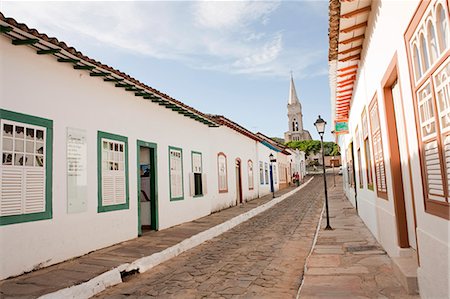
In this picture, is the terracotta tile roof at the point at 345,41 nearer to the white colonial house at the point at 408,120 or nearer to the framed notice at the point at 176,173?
the white colonial house at the point at 408,120

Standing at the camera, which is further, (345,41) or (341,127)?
(341,127)

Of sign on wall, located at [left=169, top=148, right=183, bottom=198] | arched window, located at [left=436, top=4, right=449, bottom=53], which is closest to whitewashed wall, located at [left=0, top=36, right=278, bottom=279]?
sign on wall, located at [left=169, top=148, right=183, bottom=198]

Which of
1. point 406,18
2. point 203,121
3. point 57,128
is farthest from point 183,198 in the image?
point 406,18

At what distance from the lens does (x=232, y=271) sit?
18.3 ft

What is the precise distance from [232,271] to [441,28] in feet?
→ 14.4

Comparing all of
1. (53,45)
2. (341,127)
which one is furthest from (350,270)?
(341,127)

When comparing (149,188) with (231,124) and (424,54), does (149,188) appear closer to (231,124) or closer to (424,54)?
(231,124)

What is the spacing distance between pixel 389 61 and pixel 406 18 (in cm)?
96

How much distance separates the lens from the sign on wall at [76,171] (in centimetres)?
630

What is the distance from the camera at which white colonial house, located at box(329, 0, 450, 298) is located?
2725 mm

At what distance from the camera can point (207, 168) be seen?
12.9m

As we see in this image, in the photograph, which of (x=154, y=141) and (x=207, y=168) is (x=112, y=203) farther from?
(x=207, y=168)

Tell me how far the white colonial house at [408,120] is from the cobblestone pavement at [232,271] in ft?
5.26

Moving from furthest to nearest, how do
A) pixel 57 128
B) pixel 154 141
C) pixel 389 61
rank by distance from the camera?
pixel 154 141, pixel 57 128, pixel 389 61
